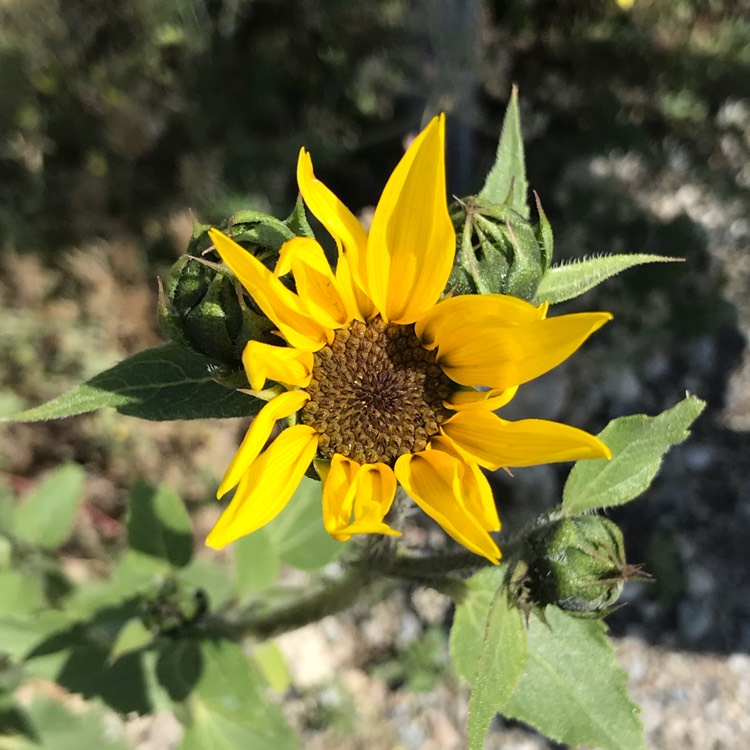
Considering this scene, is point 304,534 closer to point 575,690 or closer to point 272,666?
point 272,666

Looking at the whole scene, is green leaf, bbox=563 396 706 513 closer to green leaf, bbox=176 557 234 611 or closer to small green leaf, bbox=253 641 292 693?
green leaf, bbox=176 557 234 611

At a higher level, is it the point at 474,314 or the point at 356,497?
the point at 474,314

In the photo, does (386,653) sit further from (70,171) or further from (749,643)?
(70,171)

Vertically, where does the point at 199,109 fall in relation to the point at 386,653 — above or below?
above

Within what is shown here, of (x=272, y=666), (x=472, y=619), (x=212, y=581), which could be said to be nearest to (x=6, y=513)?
(x=212, y=581)

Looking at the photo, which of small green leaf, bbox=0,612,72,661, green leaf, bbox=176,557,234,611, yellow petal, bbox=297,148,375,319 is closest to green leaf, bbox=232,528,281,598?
green leaf, bbox=176,557,234,611

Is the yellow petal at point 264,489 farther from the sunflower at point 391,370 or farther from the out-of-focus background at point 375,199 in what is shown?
the out-of-focus background at point 375,199

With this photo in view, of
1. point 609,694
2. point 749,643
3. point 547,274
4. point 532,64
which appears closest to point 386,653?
point 749,643
